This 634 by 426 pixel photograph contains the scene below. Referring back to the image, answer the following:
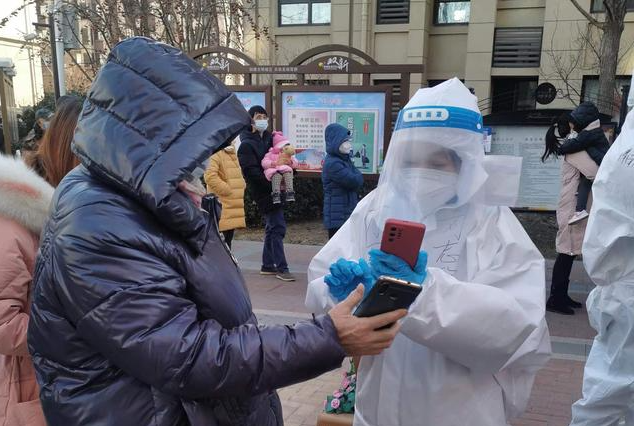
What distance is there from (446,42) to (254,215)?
7.61 meters

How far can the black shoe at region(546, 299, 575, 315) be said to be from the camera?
5.11 metres

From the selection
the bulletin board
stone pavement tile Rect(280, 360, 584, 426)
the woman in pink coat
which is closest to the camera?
the woman in pink coat

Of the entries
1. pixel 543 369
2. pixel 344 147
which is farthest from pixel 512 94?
pixel 543 369

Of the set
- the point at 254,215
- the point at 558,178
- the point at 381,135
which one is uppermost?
the point at 381,135

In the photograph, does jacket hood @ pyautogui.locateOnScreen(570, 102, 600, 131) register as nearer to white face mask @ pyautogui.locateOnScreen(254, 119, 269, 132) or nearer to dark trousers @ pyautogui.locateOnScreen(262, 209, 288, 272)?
dark trousers @ pyautogui.locateOnScreen(262, 209, 288, 272)

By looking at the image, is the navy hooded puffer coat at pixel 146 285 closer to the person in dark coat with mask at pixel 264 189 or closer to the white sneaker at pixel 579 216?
the white sneaker at pixel 579 216

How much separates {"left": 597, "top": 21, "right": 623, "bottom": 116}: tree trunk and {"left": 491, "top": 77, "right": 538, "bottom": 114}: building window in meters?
5.32

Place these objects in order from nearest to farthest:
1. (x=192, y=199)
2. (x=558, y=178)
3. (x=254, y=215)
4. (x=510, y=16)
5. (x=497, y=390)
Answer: (x=192, y=199), (x=497, y=390), (x=558, y=178), (x=254, y=215), (x=510, y=16)

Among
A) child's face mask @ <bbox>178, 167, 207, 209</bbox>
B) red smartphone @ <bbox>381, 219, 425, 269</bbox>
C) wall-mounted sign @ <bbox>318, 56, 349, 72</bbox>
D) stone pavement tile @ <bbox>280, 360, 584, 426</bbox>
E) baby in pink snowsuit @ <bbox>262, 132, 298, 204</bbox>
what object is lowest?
stone pavement tile @ <bbox>280, 360, 584, 426</bbox>

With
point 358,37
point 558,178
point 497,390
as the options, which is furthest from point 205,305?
point 358,37

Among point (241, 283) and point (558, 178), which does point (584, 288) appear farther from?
point (241, 283)

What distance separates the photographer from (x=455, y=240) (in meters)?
1.77

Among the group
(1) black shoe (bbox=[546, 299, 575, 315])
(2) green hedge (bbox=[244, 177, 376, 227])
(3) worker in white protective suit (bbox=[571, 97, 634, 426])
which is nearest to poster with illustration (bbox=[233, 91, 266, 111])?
(2) green hedge (bbox=[244, 177, 376, 227])

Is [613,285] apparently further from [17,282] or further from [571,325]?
[571,325]
